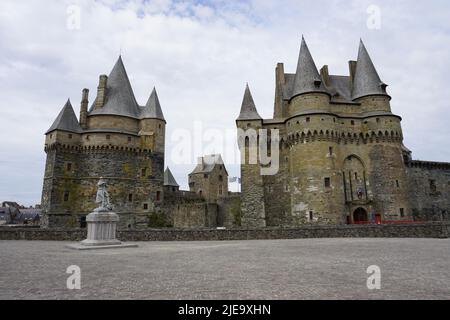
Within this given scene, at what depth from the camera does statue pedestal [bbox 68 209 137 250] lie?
558 inches

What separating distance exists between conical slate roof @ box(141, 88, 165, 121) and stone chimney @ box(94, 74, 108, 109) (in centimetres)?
503

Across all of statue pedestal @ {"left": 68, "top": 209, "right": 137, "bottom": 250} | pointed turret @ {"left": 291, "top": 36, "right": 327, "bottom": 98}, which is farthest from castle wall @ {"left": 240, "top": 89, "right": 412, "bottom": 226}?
statue pedestal @ {"left": 68, "top": 209, "right": 137, "bottom": 250}

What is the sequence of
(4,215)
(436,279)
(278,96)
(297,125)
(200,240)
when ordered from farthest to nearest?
(4,215)
(278,96)
(297,125)
(200,240)
(436,279)

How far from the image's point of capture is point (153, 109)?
37.1 m

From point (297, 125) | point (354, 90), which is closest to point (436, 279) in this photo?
point (297, 125)

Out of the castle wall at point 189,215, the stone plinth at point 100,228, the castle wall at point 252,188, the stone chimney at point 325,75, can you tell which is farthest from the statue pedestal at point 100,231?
the stone chimney at point 325,75

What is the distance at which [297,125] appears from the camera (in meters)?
29.1

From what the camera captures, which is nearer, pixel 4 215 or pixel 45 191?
pixel 45 191

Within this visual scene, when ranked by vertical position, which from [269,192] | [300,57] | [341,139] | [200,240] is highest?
[300,57]

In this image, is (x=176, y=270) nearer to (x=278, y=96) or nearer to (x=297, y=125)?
(x=297, y=125)

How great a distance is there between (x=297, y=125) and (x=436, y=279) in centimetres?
2372

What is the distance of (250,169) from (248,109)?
7317mm

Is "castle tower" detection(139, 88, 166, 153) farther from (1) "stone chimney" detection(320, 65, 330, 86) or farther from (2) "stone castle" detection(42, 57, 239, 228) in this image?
(1) "stone chimney" detection(320, 65, 330, 86)

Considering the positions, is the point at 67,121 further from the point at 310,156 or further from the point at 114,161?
the point at 310,156
